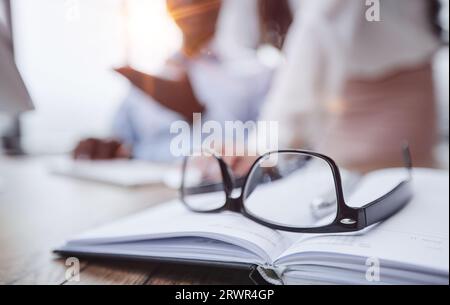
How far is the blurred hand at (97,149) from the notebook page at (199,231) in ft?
1.87

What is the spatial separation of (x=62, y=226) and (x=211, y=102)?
0.71 meters

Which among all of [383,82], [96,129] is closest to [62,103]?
[96,129]

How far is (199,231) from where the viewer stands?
23cm

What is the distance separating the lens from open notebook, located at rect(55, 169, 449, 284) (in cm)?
19

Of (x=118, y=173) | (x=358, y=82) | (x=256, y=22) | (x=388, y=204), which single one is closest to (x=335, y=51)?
(x=358, y=82)

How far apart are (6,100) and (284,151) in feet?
0.70

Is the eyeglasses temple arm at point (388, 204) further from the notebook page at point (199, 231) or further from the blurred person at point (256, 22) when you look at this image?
the blurred person at point (256, 22)

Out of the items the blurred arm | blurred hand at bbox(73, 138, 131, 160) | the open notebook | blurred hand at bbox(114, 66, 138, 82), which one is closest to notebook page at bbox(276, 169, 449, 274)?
the open notebook

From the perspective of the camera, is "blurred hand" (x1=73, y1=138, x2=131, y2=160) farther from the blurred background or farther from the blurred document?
the blurred background

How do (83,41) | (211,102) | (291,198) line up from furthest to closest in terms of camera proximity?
(211,102) → (83,41) → (291,198)

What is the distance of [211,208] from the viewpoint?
1.01ft

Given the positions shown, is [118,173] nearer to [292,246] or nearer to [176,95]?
[176,95]

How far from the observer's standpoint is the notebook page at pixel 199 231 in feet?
0.74
